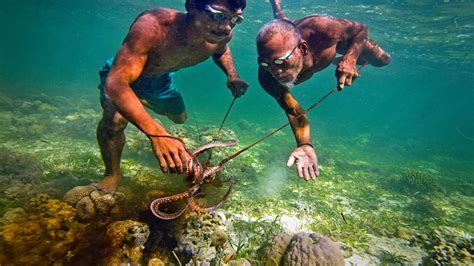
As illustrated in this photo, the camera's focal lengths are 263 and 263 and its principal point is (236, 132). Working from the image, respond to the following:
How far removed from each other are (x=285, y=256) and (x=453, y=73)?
49.6 metres

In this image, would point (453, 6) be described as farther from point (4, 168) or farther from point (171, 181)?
point (4, 168)

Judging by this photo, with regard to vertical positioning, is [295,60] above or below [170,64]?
below

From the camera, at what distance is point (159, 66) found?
15.3 feet

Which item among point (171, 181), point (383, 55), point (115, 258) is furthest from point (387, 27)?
point (115, 258)

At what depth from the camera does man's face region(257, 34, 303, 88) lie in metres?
3.98

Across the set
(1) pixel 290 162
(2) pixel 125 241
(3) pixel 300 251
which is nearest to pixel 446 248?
(3) pixel 300 251

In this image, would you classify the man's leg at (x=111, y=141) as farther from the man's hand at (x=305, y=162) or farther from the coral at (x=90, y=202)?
the man's hand at (x=305, y=162)

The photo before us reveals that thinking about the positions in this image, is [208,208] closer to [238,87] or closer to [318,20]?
[238,87]

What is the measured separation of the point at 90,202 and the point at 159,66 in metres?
2.47

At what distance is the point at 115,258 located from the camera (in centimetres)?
320

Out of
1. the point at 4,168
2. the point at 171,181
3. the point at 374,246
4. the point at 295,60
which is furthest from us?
the point at 4,168

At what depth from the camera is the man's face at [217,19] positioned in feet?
13.6

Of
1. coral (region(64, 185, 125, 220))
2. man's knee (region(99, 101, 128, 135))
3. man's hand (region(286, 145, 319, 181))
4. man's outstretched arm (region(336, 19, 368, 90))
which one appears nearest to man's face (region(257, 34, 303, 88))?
man's outstretched arm (region(336, 19, 368, 90))

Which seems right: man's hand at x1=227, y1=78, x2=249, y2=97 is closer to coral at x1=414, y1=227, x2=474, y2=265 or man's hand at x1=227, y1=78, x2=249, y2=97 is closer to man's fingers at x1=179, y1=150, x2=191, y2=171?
man's fingers at x1=179, y1=150, x2=191, y2=171
